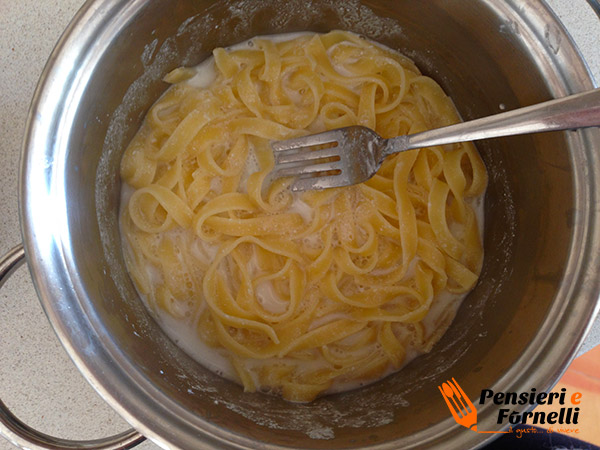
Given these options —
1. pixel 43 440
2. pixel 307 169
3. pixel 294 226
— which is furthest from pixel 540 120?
pixel 43 440

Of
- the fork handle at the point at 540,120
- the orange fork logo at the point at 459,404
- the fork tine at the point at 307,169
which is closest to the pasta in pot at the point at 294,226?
the fork tine at the point at 307,169

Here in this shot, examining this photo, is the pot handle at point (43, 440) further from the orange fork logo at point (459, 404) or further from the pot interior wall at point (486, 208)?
the orange fork logo at point (459, 404)

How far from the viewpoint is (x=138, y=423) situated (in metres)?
1.19

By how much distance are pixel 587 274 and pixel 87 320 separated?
132 centimetres

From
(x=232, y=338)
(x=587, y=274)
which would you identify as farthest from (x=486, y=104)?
(x=232, y=338)

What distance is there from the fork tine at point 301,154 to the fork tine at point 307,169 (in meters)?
0.02

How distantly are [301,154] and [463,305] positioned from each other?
0.80 metres

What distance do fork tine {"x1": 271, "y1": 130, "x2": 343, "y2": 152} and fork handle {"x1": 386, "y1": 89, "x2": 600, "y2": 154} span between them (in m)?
0.40

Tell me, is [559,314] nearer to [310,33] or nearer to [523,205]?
[523,205]

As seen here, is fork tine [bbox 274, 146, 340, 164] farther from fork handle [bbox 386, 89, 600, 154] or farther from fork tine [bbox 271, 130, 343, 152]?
fork handle [bbox 386, 89, 600, 154]

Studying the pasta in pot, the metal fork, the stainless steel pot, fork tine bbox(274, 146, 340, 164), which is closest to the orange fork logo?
the stainless steel pot

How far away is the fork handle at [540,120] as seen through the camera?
107 cm

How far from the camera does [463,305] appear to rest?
5.66 ft

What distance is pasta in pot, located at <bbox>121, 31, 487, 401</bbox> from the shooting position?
1.68m
